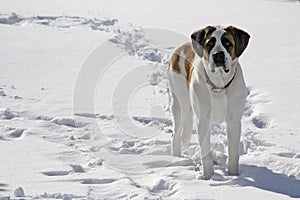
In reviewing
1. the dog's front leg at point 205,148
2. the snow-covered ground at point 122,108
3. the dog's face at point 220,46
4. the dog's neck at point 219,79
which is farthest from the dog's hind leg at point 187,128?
the dog's face at point 220,46

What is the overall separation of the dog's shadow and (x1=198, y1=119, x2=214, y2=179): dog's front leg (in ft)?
0.75

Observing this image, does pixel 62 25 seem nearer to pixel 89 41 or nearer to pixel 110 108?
pixel 89 41

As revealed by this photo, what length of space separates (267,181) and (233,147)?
428mm

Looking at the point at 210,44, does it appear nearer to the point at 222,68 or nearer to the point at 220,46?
the point at 220,46

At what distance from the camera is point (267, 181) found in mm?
4852

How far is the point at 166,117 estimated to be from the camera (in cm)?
689

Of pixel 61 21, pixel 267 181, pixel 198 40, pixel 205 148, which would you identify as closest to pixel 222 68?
pixel 198 40

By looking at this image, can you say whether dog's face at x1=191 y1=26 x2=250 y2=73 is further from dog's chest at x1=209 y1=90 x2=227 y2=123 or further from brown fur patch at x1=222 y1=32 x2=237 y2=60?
dog's chest at x1=209 y1=90 x2=227 y2=123

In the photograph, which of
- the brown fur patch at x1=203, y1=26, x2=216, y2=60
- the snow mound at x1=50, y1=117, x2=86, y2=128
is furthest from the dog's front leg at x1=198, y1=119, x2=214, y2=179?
the snow mound at x1=50, y1=117, x2=86, y2=128

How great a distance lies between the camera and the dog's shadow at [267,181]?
4.63 metres

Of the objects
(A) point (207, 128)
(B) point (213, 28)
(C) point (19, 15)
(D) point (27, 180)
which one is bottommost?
(D) point (27, 180)

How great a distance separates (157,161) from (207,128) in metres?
0.69

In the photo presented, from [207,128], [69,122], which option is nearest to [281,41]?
[69,122]

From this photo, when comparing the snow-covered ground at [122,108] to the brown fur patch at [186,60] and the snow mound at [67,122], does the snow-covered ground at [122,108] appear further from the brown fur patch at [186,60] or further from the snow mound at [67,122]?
the brown fur patch at [186,60]
